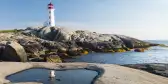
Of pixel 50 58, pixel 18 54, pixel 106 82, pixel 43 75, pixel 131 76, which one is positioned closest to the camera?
pixel 106 82

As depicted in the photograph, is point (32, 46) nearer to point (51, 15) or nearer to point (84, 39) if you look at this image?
point (84, 39)

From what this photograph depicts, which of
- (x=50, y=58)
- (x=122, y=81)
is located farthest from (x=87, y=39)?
(x=122, y=81)

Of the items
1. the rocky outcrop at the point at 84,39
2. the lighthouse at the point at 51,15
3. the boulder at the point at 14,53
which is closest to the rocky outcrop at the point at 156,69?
the boulder at the point at 14,53

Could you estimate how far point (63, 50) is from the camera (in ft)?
193

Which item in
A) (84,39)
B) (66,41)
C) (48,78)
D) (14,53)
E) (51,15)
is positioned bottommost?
(48,78)

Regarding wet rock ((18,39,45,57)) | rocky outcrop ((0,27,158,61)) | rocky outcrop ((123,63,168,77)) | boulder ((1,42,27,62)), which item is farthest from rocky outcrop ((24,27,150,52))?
rocky outcrop ((123,63,168,77))

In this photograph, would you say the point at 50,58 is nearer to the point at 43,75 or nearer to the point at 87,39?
the point at 43,75

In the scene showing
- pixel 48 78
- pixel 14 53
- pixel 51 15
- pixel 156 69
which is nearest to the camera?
pixel 48 78

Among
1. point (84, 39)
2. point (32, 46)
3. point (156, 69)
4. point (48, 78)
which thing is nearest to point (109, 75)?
point (48, 78)

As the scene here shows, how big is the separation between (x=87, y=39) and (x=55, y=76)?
47.3 meters

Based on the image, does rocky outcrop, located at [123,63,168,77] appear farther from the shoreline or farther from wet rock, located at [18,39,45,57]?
wet rock, located at [18,39,45,57]

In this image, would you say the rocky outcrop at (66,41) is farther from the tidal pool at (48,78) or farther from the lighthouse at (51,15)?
the tidal pool at (48,78)

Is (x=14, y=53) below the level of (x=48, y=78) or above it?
above

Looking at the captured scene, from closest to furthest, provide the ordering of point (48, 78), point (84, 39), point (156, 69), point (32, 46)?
1. point (48, 78)
2. point (156, 69)
3. point (32, 46)
4. point (84, 39)
